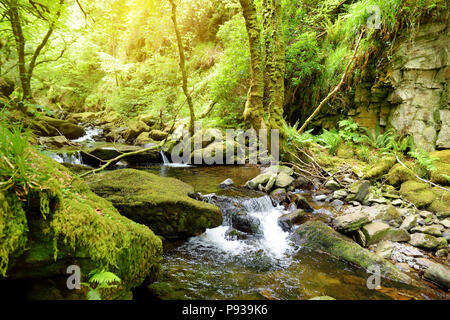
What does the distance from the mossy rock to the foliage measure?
0.05 meters

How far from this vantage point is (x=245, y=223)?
4430 millimetres

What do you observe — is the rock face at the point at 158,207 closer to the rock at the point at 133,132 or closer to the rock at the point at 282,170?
the rock at the point at 282,170

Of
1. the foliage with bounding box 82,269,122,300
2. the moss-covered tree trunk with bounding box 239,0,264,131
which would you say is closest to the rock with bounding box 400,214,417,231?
the moss-covered tree trunk with bounding box 239,0,264,131

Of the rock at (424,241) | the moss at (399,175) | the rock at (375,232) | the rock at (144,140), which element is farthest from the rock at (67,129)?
the rock at (424,241)

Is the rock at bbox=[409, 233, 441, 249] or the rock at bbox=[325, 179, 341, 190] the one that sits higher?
the rock at bbox=[325, 179, 341, 190]

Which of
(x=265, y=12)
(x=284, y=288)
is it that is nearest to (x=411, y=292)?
(x=284, y=288)

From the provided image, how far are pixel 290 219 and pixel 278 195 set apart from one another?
1.13 metres

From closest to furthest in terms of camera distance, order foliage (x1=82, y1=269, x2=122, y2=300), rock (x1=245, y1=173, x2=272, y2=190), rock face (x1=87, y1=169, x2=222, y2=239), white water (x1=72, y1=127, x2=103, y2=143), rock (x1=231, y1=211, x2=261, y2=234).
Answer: foliage (x1=82, y1=269, x2=122, y2=300) < rock face (x1=87, y1=169, x2=222, y2=239) < rock (x1=231, y1=211, x2=261, y2=234) < rock (x1=245, y1=173, x2=272, y2=190) < white water (x1=72, y1=127, x2=103, y2=143)

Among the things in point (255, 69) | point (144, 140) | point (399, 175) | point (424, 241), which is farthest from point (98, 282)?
point (144, 140)

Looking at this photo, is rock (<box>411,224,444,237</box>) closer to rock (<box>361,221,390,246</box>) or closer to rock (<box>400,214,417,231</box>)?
rock (<box>400,214,417,231</box>)

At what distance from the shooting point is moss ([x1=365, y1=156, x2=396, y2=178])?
5.98 m

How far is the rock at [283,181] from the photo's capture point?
612 centimetres

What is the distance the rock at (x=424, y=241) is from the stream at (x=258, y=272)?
1083 mm

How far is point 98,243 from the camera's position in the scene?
1549 mm
